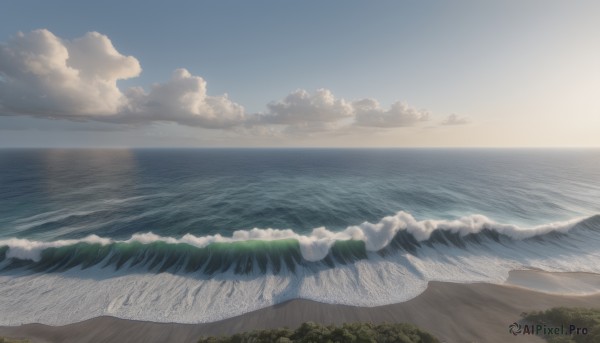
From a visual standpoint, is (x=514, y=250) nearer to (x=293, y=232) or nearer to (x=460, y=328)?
(x=460, y=328)

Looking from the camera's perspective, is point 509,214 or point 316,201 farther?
point 316,201

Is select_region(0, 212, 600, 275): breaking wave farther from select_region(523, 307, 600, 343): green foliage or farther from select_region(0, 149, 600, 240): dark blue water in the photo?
select_region(523, 307, 600, 343): green foliage

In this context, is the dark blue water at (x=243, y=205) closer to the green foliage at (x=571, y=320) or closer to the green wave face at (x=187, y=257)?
the green wave face at (x=187, y=257)

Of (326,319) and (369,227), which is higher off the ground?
(369,227)

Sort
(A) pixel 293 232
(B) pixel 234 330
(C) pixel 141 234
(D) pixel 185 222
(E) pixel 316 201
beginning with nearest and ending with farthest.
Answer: (B) pixel 234 330 < (C) pixel 141 234 < (A) pixel 293 232 < (D) pixel 185 222 < (E) pixel 316 201

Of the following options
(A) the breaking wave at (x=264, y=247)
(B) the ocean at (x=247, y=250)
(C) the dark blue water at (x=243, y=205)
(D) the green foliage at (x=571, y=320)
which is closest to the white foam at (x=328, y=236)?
(A) the breaking wave at (x=264, y=247)

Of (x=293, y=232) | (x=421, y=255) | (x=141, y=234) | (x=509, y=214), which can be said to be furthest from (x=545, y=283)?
(x=141, y=234)

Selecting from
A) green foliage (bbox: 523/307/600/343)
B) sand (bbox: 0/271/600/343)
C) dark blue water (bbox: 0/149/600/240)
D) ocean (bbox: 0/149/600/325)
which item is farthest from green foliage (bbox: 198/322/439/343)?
dark blue water (bbox: 0/149/600/240)
